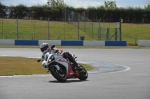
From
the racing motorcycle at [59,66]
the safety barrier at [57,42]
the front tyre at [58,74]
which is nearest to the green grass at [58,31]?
the safety barrier at [57,42]

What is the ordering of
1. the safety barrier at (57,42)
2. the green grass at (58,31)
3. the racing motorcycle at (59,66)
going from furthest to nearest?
the green grass at (58,31), the safety barrier at (57,42), the racing motorcycle at (59,66)

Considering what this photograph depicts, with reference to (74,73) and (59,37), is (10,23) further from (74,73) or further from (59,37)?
(74,73)

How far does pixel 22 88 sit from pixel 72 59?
2.75m

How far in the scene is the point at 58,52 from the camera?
14336 millimetres

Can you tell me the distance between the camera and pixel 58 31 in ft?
196

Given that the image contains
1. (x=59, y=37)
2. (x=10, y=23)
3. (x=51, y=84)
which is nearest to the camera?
(x=51, y=84)

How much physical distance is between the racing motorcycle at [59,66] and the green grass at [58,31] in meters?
38.5

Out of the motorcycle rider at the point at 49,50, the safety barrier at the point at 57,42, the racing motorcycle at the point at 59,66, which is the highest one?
the motorcycle rider at the point at 49,50

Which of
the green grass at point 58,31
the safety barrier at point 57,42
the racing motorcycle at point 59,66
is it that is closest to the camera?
the racing motorcycle at point 59,66

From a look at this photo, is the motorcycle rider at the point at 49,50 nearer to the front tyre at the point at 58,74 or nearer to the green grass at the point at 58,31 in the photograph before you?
the front tyre at the point at 58,74

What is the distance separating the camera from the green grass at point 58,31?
5569 cm

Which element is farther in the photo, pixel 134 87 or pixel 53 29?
pixel 53 29

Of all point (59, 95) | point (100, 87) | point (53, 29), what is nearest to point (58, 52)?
point (100, 87)

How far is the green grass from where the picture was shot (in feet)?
183
